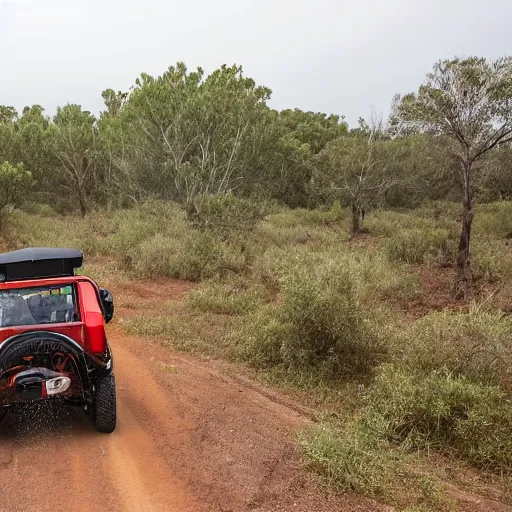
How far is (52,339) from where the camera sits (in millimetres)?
4824

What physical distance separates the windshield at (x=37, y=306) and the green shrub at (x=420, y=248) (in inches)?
454

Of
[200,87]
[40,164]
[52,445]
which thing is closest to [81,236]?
[200,87]

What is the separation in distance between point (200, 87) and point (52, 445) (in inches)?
686

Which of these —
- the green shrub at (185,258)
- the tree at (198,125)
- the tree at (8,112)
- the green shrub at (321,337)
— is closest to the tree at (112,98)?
the tree at (8,112)

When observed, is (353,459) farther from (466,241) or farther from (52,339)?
(466,241)

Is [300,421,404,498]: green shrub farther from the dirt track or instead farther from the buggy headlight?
the buggy headlight

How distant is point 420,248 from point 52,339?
12570 mm

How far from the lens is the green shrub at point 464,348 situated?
648cm

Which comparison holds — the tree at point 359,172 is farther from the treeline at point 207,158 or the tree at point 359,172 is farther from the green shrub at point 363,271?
the green shrub at point 363,271

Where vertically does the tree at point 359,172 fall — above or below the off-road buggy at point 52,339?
above

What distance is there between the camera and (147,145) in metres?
21.8

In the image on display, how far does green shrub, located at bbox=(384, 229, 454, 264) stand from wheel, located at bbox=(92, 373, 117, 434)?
1142cm

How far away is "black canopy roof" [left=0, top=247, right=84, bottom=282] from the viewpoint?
5.64m

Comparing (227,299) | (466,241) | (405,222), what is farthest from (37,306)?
(405,222)
